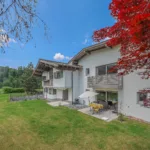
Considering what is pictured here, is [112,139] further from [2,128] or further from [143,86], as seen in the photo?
[2,128]

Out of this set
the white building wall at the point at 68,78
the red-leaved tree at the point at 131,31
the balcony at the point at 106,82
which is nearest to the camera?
the red-leaved tree at the point at 131,31

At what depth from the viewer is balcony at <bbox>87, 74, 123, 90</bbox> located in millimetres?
11897

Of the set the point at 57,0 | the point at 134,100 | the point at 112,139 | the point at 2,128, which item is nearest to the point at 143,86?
the point at 134,100

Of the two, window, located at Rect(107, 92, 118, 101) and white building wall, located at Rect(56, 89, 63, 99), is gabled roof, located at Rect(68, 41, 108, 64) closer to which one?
window, located at Rect(107, 92, 118, 101)

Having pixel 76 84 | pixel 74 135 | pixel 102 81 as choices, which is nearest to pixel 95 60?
pixel 102 81

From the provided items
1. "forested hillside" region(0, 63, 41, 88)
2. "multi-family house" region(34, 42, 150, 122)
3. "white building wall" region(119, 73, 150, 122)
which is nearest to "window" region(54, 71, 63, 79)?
"multi-family house" region(34, 42, 150, 122)

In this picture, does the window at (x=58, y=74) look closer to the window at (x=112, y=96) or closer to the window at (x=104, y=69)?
the window at (x=104, y=69)

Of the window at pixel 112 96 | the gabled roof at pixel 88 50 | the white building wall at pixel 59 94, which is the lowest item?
the white building wall at pixel 59 94

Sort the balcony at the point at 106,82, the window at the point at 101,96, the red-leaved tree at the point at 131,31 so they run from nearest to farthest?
the red-leaved tree at the point at 131,31
the balcony at the point at 106,82
the window at the point at 101,96

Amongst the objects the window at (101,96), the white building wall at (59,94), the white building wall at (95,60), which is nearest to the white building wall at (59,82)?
the white building wall at (59,94)

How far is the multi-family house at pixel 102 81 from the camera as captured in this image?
10664mm

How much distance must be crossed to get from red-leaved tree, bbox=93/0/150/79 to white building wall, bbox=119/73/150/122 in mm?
5824

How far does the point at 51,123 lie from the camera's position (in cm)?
960

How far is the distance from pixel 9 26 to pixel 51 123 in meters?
8.18
